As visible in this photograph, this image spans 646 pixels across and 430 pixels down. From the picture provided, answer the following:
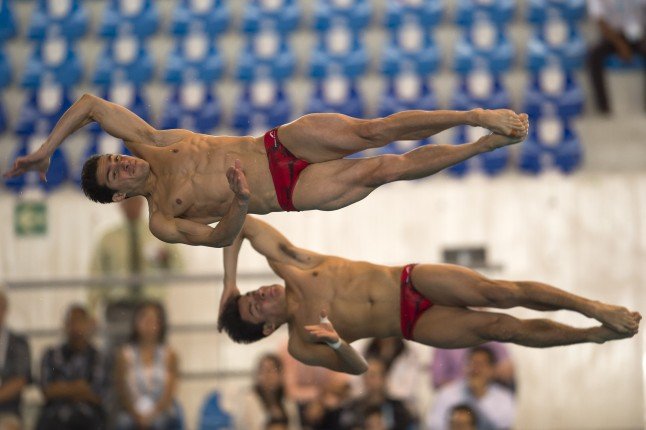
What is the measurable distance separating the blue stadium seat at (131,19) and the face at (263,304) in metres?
4.74

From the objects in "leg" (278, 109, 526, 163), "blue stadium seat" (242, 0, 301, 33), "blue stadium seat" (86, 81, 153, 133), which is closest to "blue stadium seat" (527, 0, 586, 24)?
"blue stadium seat" (242, 0, 301, 33)

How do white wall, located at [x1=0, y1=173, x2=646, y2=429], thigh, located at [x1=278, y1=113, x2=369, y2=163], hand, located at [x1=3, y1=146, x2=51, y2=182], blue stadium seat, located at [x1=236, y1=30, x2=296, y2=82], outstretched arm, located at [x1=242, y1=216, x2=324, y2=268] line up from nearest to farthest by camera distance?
1. thigh, located at [x1=278, y1=113, x2=369, y2=163]
2. hand, located at [x1=3, y1=146, x2=51, y2=182]
3. outstretched arm, located at [x1=242, y1=216, x2=324, y2=268]
4. white wall, located at [x1=0, y1=173, x2=646, y2=429]
5. blue stadium seat, located at [x1=236, y1=30, x2=296, y2=82]

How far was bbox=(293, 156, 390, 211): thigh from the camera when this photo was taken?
4910 mm

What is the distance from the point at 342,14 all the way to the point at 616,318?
5245 mm

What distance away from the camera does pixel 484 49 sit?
934cm

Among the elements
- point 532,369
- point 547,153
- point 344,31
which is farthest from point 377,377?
point 344,31

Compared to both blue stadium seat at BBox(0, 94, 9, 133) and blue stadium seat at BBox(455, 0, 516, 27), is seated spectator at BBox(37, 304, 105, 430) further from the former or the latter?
blue stadium seat at BBox(455, 0, 516, 27)

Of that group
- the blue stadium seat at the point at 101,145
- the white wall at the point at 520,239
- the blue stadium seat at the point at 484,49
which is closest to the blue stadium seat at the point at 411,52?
the blue stadium seat at the point at 484,49

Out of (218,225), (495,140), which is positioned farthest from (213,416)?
(495,140)

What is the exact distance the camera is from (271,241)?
5.53 meters

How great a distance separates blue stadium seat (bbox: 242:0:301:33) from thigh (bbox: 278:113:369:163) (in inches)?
181

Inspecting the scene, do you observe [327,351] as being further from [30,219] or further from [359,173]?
[30,219]

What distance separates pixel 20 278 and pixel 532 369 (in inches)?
146

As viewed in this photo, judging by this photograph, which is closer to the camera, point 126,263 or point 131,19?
point 126,263
